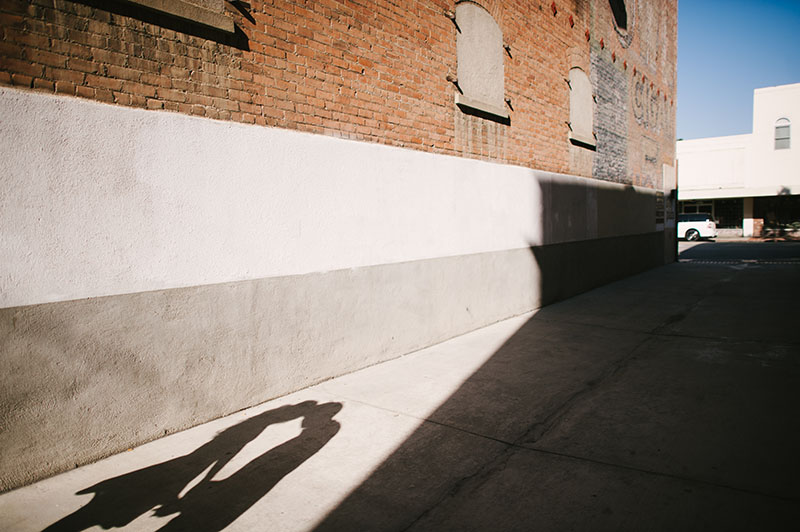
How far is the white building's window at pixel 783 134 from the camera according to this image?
2905 cm

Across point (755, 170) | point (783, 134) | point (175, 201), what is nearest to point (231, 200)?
point (175, 201)

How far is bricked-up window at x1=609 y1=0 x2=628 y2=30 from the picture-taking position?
1194 cm

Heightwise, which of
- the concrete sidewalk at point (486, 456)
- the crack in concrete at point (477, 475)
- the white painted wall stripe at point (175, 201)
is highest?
the white painted wall stripe at point (175, 201)

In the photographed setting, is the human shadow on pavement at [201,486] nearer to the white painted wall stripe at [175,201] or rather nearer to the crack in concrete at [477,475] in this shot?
the crack in concrete at [477,475]

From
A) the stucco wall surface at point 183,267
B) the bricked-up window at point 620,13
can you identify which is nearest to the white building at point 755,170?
the bricked-up window at point 620,13

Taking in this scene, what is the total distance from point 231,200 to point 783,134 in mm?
36897

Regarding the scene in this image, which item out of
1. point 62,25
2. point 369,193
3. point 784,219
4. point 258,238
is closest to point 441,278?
point 369,193

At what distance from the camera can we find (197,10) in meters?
3.69

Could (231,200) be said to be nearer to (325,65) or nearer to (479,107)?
(325,65)

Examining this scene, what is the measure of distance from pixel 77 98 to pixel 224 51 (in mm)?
1244

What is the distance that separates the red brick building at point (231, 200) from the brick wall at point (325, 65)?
0.7 inches

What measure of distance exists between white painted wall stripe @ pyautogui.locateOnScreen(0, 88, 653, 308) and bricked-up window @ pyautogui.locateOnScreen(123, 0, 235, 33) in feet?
2.54

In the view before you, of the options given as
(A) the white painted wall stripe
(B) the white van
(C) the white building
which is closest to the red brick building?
(A) the white painted wall stripe

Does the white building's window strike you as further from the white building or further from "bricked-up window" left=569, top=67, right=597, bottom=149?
"bricked-up window" left=569, top=67, right=597, bottom=149
